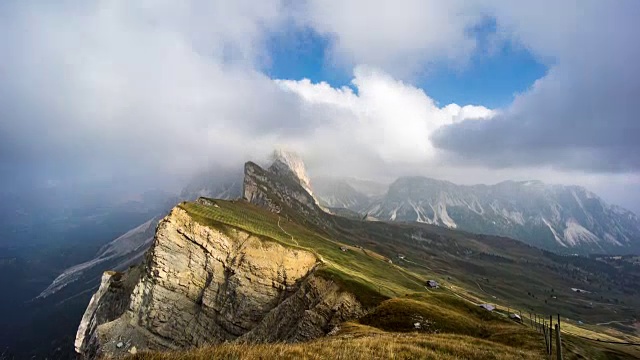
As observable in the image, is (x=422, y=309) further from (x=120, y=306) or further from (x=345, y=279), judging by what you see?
(x=120, y=306)

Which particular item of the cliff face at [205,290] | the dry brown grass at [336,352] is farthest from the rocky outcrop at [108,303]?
the dry brown grass at [336,352]

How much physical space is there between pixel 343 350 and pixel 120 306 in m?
119

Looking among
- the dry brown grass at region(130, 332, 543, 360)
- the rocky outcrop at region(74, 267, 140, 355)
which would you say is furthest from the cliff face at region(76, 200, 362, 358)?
the dry brown grass at region(130, 332, 543, 360)

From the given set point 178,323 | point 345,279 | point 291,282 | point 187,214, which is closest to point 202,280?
point 178,323

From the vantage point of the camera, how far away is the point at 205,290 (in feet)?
330

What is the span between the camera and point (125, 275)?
12425cm

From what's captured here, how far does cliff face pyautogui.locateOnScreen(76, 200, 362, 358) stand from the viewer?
92688mm

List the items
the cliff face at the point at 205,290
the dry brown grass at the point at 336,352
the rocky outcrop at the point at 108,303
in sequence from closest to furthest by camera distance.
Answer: the dry brown grass at the point at 336,352 → the cliff face at the point at 205,290 → the rocky outcrop at the point at 108,303

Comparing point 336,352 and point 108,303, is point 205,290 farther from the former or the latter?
point 336,352

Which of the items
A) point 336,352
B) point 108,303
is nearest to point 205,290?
point 108,303

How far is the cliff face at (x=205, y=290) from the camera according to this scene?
304ft

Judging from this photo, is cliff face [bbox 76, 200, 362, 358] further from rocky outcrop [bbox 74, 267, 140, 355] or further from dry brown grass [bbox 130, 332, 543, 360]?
dry brown grass [bbox 130, 332, 543, 360]

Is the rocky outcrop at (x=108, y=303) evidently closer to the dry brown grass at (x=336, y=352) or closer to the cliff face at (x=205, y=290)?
the cliff face at (x=205, y=290)

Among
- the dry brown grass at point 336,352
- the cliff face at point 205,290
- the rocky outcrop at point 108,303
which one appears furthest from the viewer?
the rocky outcrop at point 108,303
